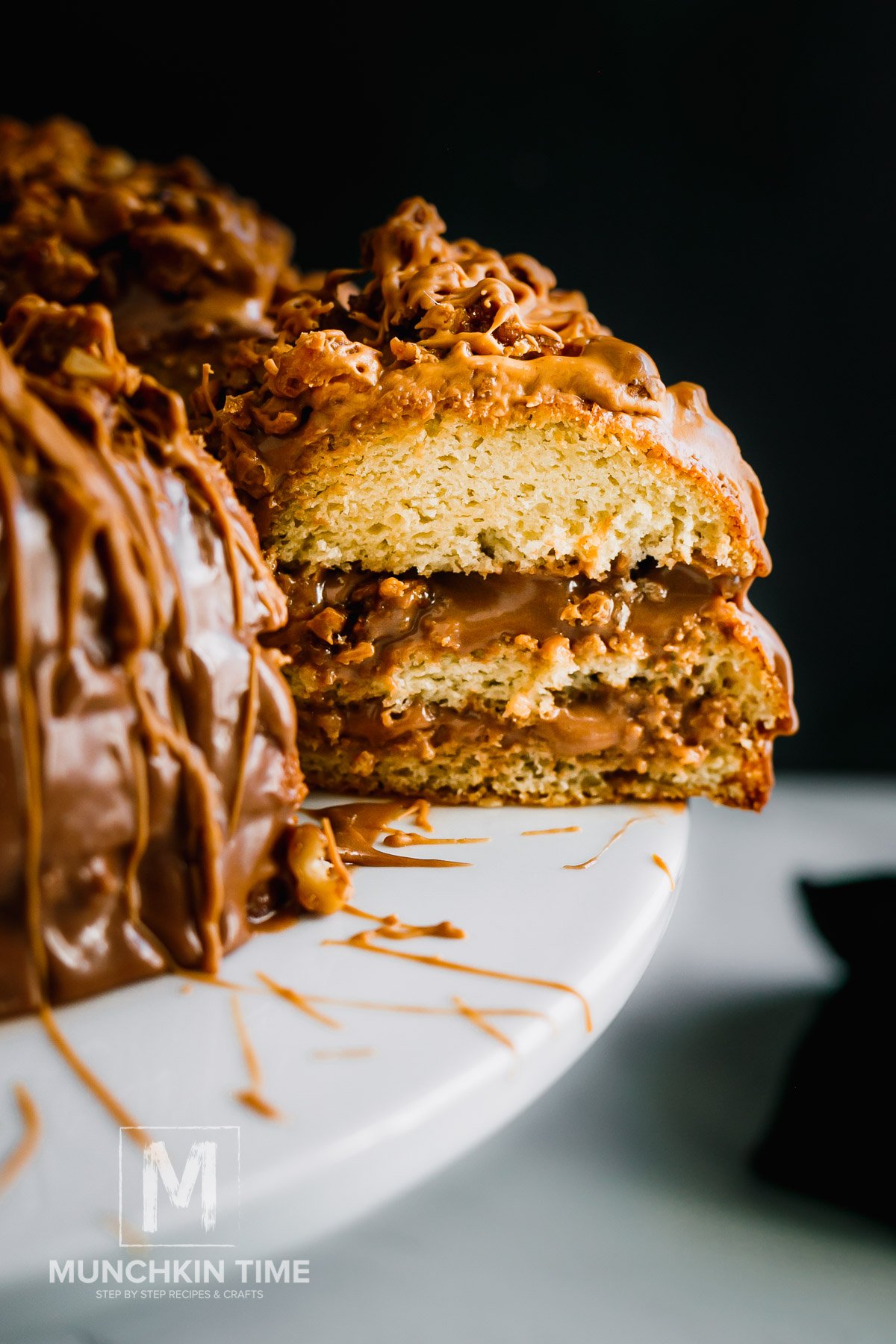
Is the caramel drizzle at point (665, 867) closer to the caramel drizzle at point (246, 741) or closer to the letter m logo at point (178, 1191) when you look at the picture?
the caramel drizzle at point (246, 741)

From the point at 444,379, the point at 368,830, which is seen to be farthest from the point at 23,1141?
the point at 444,379

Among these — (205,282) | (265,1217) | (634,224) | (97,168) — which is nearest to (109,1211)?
(265,1217)

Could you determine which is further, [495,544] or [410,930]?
[495,544]

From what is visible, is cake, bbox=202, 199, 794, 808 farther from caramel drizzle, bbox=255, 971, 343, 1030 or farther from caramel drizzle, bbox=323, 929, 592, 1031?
caramel drizzle, bbox=255, 971, 343, 1030

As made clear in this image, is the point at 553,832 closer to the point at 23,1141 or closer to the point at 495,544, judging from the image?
the point at 495,544

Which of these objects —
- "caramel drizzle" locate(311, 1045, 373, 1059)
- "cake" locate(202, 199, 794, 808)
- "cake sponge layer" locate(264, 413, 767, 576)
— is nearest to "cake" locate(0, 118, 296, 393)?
"cake" locate(202, 199, 794, 808)

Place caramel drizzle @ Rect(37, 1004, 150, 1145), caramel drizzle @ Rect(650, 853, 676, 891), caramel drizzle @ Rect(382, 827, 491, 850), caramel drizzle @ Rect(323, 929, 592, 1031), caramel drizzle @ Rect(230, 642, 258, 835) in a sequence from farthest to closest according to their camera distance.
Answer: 1. caramel drizzle @ Rect(382, 827, 491, 850)
2. caramel drizzle @ Rect(650, 853, 676, 891)
3. caramel drizzle @ Rect(230, 642, 258, 835)
4. caramel drizzle @ Rect(323, 929, 592, 1031)
5. caramel drizzle @ Rect(37, 1004, 150, 1145)
